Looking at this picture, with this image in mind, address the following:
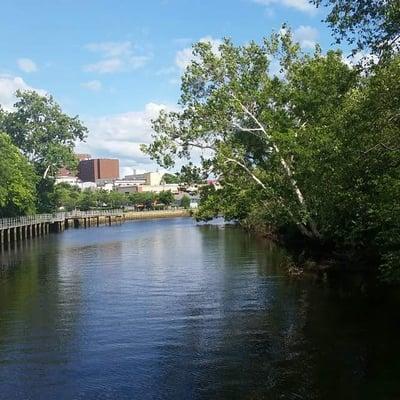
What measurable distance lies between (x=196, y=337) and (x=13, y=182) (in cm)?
5796

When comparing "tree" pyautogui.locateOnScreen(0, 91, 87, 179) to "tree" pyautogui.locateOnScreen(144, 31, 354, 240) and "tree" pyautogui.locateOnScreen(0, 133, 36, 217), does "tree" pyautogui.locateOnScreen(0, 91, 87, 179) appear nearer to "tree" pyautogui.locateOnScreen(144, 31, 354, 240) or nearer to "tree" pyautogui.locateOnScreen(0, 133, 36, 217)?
"tree" pyautogui.locateOnScreen(0, 133, 36, 217)

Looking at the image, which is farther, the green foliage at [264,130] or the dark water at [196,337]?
the green foliage at [264,130]

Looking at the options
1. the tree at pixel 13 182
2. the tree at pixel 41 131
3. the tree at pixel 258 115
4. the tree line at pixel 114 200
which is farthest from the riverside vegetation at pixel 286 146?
the tree line at pixel 114 200

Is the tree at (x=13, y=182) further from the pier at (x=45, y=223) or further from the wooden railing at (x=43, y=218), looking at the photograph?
the pier at (x=45, y=223)

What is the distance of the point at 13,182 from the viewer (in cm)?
7125

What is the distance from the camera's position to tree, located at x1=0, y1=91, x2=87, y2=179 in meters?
96.5

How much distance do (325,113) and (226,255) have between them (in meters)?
19.5

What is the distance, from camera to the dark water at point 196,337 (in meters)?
14.5

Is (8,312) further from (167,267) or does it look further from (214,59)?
(214,59)

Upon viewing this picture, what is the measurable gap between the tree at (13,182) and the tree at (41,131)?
1562 cm

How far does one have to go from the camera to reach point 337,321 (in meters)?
20.8

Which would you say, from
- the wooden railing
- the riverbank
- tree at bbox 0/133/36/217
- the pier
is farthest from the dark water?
the riverbank

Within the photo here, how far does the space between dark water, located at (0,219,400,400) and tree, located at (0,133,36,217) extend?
96.2 ft

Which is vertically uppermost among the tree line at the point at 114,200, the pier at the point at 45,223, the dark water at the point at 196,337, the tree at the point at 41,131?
the tree at the point at 41,131
